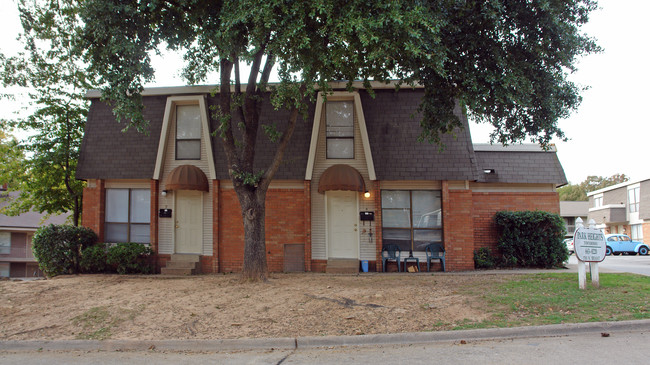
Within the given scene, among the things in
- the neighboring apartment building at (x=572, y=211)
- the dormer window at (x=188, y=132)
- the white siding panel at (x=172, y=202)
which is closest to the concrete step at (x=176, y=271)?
the white siding panel at (x=172, y=202)

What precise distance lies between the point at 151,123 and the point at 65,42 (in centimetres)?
426

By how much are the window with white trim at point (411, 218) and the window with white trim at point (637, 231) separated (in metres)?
32.6

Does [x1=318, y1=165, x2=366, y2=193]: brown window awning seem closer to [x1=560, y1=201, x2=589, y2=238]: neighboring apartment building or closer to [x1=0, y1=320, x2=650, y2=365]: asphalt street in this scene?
[x1=0, y1=320, x2=650, y2=365]: asphalt street

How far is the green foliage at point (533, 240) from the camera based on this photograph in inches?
571

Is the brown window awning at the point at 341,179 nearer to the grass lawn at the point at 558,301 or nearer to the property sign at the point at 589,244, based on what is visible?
the grass lawn at the point at 558,301

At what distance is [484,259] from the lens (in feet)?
48.0

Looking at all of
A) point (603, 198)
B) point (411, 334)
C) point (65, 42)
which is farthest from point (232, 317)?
point (603, 198)

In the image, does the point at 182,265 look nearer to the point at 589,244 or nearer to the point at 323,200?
the point at 323,200

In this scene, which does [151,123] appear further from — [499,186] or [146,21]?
[499,186]

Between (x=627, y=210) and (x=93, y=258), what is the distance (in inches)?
1673

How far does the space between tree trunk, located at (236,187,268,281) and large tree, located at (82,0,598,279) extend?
0.08 feet

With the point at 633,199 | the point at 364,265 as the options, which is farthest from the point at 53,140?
the point at 633,199

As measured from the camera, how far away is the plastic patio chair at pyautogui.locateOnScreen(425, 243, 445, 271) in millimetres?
14172

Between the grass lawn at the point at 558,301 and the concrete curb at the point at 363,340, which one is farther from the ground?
the grass lawn at the point at 558,301
